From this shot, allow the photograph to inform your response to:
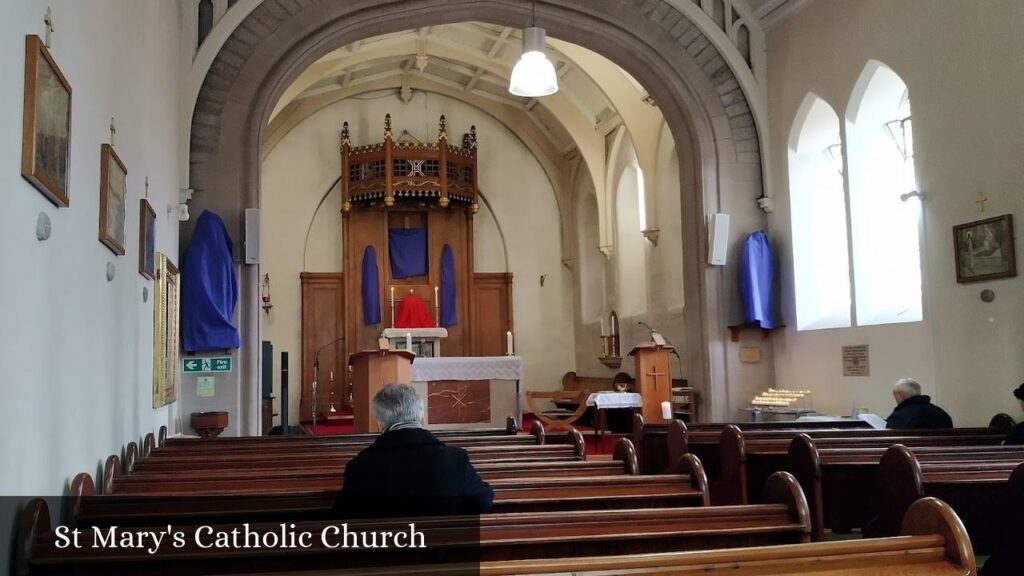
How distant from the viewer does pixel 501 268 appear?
1552cm

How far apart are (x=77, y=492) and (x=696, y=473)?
7.95 ft

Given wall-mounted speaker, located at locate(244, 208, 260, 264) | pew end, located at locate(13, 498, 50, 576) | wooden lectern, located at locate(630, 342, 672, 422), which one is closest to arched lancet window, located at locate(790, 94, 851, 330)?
wooden lectern, located at locate(630, 342, 672, 422)

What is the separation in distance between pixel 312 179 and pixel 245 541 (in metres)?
12.6

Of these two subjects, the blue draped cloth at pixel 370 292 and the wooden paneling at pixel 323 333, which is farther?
the blue draped cloth at pixel 370 292

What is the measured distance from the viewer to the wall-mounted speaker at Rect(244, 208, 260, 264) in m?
8.20

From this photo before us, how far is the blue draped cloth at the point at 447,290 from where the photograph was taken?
48.7 feet

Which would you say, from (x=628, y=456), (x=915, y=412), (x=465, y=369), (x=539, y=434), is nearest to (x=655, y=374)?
(x=465, y=369)

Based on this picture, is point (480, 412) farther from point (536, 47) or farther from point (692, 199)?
point (536, 47)

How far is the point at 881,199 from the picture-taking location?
8266 mm

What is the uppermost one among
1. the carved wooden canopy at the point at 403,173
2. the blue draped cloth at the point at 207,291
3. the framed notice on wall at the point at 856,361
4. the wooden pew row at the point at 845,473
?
the carved wooden canopy at the point at 403,173

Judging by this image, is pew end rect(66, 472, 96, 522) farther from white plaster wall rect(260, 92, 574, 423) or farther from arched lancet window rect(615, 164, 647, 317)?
white plaster wall rect(260, 92, 574, 423)

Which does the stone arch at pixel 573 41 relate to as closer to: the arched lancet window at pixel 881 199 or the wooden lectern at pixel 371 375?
the wooden lectern at pixel 371 375

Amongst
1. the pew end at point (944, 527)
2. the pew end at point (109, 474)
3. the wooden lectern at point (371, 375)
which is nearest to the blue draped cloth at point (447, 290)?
the wooden lectern at point (371, 375)

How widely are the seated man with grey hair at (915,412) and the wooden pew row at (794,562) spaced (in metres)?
4.33
